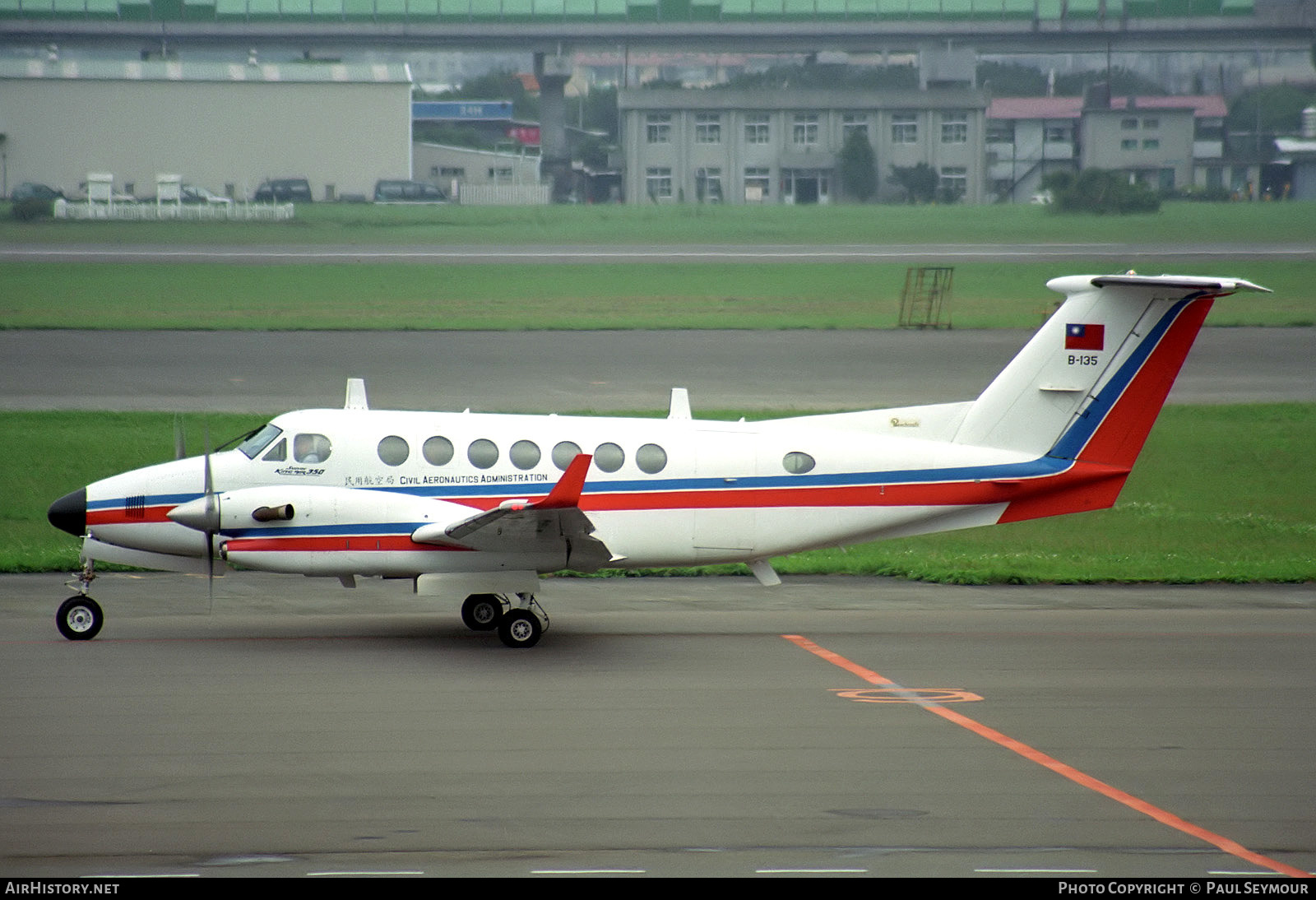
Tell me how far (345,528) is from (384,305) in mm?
31514

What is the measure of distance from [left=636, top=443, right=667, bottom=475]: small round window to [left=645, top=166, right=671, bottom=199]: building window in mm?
54179

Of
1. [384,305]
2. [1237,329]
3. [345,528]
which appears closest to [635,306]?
[384,305]

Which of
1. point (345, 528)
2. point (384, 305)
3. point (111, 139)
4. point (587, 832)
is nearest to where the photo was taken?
point (587, 832)

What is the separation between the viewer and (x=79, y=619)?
13820mm

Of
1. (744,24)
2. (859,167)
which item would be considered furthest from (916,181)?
(744,24)

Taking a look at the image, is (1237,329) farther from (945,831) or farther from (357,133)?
(357,133)

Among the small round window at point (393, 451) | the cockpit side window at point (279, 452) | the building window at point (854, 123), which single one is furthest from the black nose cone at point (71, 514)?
the building window at point (854, 123)

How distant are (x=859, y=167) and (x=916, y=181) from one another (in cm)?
283

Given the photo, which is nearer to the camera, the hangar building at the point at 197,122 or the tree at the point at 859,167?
the hangar building at the point at 197,122

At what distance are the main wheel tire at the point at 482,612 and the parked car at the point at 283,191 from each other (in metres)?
→ 51.1

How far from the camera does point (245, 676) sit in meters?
12.5

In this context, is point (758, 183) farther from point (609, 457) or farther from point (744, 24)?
point (609, 457)

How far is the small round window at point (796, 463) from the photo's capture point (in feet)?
48.6

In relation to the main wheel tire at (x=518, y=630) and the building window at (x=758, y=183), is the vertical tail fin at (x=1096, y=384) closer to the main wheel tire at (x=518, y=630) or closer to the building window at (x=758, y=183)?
the main wheel tire at (x=518, y=630)
